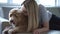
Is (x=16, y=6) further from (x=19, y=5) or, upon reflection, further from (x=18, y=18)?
(x=18, y=18)

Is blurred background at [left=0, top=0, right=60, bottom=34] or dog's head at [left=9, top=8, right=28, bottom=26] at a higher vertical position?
blurred background at [left=0, top=0, right=60, bottom=34]

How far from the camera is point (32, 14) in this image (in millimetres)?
1872

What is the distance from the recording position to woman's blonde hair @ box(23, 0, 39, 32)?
6.09ft

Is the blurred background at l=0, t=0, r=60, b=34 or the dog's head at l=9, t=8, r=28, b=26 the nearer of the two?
the dog's head at l=9, t=8, r=28, b=26

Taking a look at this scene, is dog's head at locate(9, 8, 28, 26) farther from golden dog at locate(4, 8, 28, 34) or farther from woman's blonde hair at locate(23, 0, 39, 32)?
woman's blonde hair at locate(23, 0, 39, 32)

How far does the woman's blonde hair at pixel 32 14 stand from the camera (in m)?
1.86

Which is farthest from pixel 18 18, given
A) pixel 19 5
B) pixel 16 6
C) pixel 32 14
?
pixel 19 5

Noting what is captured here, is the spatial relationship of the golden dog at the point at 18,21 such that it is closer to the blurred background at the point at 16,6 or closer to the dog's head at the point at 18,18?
the dog's head at the point at 18,18

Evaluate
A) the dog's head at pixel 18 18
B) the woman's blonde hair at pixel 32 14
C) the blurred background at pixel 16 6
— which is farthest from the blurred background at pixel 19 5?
the woman's blonde hair at pixel 32 14

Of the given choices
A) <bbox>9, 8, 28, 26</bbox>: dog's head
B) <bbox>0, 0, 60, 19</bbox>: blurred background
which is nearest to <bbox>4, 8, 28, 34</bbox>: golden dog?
<bbox>9, 8, 28, 26</bbox>: dog's head

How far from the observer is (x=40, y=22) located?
195cm

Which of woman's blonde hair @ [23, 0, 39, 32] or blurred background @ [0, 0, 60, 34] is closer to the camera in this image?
woman's blonde hair @ [23, 0, 39, 32]

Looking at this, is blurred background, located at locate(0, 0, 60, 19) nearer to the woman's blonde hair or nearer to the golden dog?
the golden dog

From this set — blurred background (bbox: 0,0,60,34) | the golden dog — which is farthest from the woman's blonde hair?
blurred background (bbox: 0,0,60,34)
